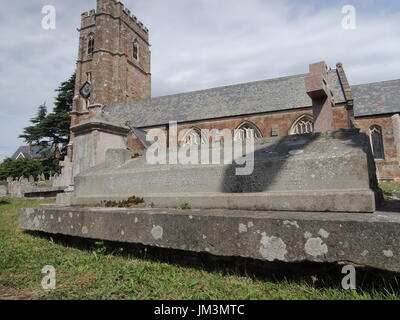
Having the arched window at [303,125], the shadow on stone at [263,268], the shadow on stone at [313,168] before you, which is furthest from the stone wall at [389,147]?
the shadow on stone at [263,268]

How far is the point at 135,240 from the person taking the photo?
2.88 meters

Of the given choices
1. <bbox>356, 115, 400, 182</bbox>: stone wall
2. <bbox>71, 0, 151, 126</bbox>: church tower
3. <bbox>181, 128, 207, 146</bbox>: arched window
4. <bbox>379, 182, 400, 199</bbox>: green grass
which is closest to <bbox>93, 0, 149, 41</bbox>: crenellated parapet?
<bbox>71, 0, 151, 126</bbox>: church tower

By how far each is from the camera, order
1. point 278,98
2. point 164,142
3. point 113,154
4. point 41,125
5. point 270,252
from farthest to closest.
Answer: point 41,125
point 164,142
point 278,98
point 113,154
point 270,252

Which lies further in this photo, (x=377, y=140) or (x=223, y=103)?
(x=223, y=103)

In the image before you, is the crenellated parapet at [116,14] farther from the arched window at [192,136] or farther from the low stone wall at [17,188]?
the low stone wall at [17,188]

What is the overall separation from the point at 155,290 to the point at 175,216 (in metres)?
0.72

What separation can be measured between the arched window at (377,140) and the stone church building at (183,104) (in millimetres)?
64

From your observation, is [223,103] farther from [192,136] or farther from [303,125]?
[303,125]

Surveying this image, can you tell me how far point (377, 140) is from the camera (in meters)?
19.2

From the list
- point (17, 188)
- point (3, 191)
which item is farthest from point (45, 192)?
point (3, 191)

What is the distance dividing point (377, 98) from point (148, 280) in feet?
81.0
